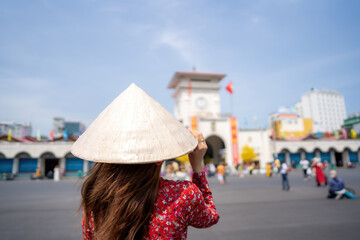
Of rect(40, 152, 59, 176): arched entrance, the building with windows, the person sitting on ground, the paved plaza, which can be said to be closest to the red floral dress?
the paved plaza

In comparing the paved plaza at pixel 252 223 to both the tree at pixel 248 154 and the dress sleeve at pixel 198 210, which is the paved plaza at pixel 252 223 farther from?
the tree at pixel 248 154

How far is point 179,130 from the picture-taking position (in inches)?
41.2

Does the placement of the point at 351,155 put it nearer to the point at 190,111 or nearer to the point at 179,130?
the point at 190,111

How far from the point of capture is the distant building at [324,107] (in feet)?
303

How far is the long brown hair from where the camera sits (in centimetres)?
98

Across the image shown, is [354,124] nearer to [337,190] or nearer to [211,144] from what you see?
[211,144]

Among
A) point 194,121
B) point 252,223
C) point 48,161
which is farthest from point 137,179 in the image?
point 48,161

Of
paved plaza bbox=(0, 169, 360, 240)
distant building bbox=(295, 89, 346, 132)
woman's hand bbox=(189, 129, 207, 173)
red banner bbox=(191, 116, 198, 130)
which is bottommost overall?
paved plaza bbox=(0, 169, 360, 240)

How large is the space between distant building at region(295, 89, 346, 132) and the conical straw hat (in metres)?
105

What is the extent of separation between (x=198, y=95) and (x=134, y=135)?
108 ft

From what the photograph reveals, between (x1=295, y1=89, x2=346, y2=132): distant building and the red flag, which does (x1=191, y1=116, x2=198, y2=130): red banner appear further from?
(x1=295, y1=89, x2=346, y2=132): distant building

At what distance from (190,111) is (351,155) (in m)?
25.9

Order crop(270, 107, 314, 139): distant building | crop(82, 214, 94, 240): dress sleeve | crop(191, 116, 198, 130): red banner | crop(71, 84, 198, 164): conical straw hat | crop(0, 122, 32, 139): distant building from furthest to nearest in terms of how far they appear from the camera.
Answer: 1. crop(270, 107, 314, 139): distant building
2. crop(0, 122, 32, 139): distant building
3. crop(191, 116, 198, 130): red banner
4. crop(82, 214, 94, 240): dress sleeve
5. crop(71, 84, 198, 164): conical straw hat

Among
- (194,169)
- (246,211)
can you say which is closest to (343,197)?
(246,211)
